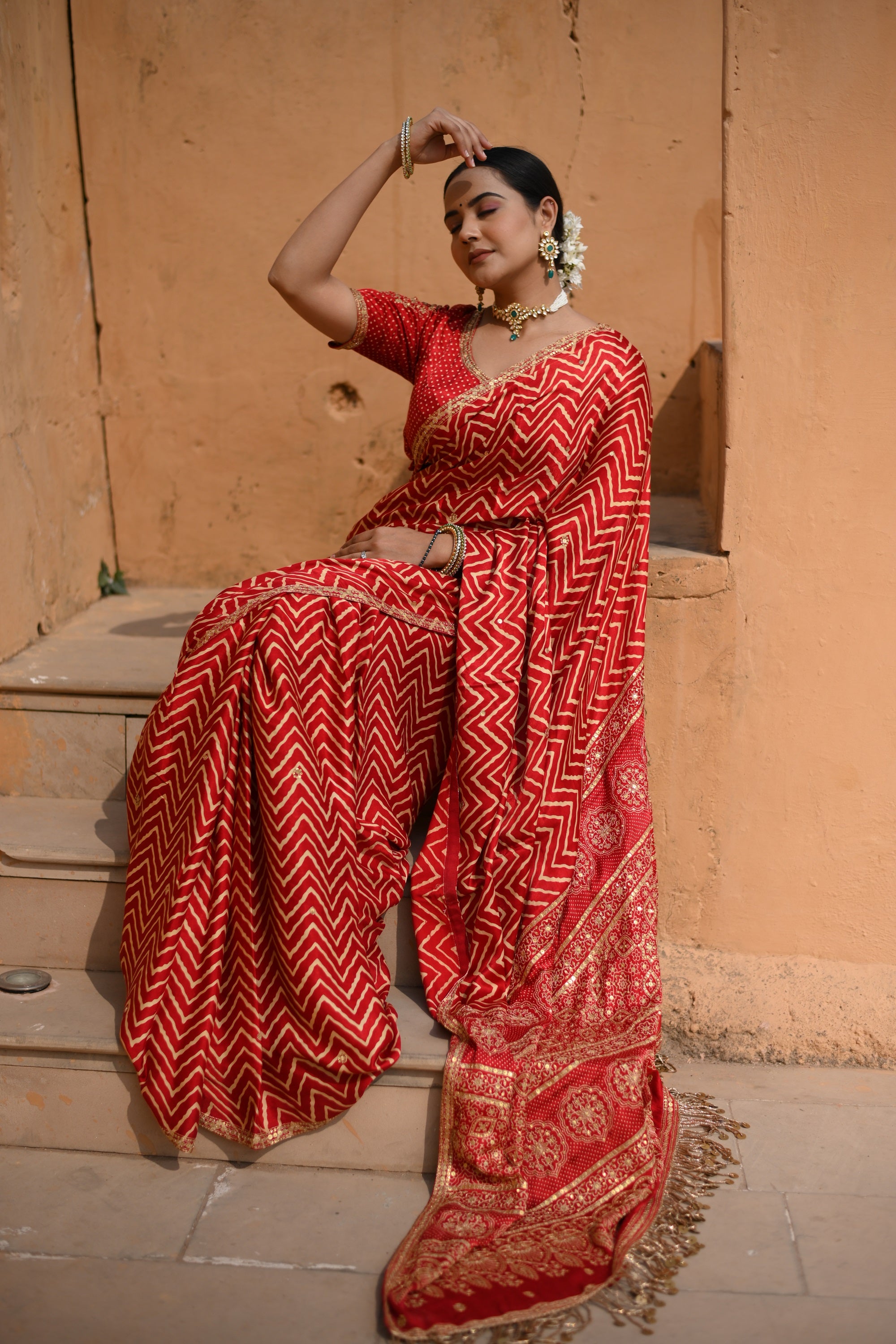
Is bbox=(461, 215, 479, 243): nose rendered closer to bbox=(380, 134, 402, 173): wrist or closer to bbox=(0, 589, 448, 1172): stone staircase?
bbox=(380, 134, 402, 173): wrist

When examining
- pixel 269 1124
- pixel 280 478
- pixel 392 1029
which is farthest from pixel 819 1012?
pixel 280 478

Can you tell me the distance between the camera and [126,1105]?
2.45m

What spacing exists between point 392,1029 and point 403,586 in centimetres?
91

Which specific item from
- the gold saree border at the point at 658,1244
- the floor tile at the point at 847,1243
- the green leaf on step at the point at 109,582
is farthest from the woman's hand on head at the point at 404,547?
the green leaf on step at the point at 109,582

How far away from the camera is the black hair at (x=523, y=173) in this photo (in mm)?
2723

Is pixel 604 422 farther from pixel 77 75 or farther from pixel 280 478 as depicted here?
pixel 77 75

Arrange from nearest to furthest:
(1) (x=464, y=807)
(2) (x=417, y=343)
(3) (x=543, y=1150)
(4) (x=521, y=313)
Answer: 1. (3) (x=543, y=1150)
2. (1) (x=464, y=807)
3. (4) (x=521, y=313)
4. (2) (x=417, y=343)

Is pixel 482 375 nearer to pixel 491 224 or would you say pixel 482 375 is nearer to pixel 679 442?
pixel 491 224

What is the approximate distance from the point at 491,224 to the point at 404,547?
28.6 inches

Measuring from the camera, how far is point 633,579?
8.79ft

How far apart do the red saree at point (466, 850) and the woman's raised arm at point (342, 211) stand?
148 mm

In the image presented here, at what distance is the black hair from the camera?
2723 millimetres

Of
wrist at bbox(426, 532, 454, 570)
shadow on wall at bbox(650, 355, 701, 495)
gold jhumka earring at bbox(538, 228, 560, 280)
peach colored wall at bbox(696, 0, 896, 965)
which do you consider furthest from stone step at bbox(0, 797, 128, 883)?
shadow on wall at bbox(650, 355, 701, 495)

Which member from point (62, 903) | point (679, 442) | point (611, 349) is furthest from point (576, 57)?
point (62, 903)
